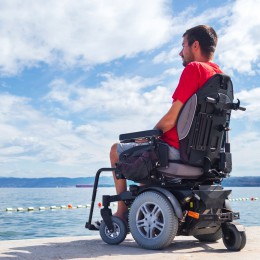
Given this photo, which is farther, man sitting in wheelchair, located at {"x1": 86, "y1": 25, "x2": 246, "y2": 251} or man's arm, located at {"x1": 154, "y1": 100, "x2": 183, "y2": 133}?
man's arm, located at {"x1": 154, "y1": 100, "x2": 183, "y2": 133}

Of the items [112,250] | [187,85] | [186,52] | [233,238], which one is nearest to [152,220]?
[112,250]

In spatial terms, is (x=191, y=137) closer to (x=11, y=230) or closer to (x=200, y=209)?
(x=200, y=209)

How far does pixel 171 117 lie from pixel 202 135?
319mm

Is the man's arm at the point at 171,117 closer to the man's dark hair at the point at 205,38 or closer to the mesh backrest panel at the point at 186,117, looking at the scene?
the mesh backrest panel at the point at 186,117

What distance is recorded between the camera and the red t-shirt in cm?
399

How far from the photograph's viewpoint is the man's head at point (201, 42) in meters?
4.43

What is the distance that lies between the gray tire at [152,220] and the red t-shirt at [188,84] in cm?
53

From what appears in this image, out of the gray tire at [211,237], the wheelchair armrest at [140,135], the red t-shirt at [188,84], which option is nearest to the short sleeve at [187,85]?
the red t-shirt at [188,84]

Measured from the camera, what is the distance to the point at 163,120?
13.3 ft

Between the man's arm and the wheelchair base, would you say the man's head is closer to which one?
the man's arm

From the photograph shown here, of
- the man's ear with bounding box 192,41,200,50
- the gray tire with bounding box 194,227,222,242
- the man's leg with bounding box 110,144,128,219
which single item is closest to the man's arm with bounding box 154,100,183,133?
the man's leg with bounding box 110,144,128,219

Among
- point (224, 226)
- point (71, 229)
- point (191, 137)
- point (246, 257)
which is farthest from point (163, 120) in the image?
point (71, 229)

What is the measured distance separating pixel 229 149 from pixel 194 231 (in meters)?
0.90

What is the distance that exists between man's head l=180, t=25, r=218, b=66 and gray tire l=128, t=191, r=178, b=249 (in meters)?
1.47
